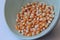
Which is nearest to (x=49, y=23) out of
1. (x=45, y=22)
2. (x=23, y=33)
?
(x=45, y=22)

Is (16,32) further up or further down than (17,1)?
further down

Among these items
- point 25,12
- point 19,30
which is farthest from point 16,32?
point 25,12

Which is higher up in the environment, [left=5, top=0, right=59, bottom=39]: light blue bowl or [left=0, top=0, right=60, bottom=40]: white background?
[left=5, top=0, right=59, bottom=39]: light blue bowl

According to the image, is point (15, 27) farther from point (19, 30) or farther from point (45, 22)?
point (45, 22)

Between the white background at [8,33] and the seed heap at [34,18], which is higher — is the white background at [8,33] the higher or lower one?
the lower one

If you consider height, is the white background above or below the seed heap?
below

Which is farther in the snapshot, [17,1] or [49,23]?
[17,1]

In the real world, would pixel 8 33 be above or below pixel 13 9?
below

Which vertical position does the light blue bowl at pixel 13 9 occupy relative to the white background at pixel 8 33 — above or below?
above
